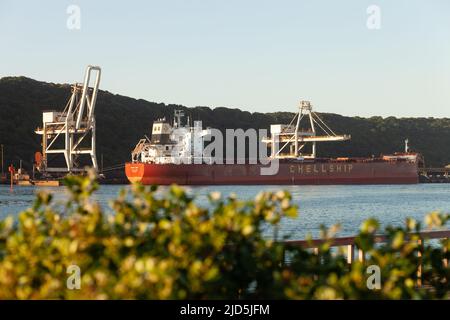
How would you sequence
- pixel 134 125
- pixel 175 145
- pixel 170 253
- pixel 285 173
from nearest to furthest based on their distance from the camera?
1. pixel 170 253
2. pixel 175 145
3. pixel 285 173
4. pixel 134 125

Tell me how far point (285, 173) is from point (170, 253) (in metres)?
80.9

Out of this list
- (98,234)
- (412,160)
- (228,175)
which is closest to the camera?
(98,234)

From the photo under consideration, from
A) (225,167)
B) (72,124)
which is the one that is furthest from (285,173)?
(72,124)

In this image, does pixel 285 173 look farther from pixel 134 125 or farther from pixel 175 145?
pixel 134 125

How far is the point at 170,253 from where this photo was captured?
3.88 m

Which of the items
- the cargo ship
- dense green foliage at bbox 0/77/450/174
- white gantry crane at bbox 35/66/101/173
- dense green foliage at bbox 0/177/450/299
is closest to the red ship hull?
the cargo ship

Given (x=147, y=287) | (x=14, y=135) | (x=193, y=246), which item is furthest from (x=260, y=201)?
(x=14, y=135)

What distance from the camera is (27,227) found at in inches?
163

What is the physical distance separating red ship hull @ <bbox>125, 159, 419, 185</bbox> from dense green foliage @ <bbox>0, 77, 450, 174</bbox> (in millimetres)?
27503

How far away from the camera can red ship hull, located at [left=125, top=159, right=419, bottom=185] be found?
73875mm

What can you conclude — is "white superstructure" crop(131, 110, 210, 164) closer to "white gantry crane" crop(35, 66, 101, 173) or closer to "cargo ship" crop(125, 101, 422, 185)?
"cargo ship" crop(125, 101, 422, 185)

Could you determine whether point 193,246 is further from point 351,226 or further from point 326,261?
point 351,226

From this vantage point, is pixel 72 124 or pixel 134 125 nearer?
pixel 72 124

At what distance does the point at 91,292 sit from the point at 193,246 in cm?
66
